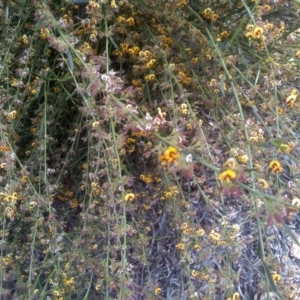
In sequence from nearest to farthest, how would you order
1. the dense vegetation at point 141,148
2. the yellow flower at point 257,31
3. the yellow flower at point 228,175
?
the yellow flower at point 228,175
the yellow flower at point 257,31
the dense vegetation at point 141,148

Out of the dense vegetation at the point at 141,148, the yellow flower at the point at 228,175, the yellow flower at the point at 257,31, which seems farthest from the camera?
the dense vegetation at the point at 141,148

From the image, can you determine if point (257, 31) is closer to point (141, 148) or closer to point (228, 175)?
point (228, 175)

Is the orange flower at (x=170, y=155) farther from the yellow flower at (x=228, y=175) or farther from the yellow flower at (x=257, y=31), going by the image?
the yellow flower at (x=257, y=31)

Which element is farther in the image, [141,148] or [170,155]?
[141,148]

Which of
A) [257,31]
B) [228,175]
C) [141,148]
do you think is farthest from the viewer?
[141,148]

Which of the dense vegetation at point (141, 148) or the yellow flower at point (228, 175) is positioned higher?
the yellow flower at point (228, 175)

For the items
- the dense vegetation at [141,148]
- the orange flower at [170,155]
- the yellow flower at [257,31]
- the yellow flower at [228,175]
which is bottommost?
the dense vegetation at [141,148]

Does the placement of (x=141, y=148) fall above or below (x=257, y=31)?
below

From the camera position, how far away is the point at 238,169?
2.38ft

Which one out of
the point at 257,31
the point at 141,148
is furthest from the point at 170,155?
the point at 141,148

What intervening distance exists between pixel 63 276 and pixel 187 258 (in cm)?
35

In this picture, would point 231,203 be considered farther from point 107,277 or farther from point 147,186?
point 107,277

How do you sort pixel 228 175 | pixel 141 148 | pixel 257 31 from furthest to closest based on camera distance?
1. pixel 141 148
2. pixel 257 31
3. pixel 228 175

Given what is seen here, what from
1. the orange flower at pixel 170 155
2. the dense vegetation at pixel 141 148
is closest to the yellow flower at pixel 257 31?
the dense vegetation at pixel 141 148
